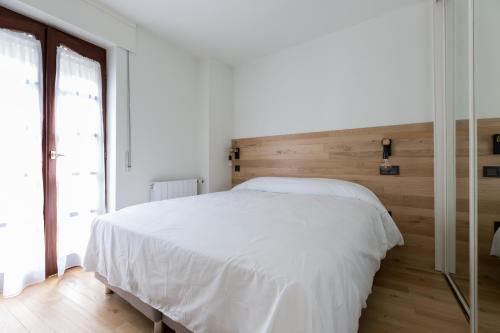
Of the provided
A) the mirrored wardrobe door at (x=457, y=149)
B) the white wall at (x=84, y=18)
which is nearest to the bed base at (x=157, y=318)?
the mirrored wardrobe door at (x=457, y=149)

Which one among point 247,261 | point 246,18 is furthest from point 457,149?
point 246,18

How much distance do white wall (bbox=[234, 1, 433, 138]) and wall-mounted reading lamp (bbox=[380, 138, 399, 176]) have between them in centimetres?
23

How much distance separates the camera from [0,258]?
169 cm

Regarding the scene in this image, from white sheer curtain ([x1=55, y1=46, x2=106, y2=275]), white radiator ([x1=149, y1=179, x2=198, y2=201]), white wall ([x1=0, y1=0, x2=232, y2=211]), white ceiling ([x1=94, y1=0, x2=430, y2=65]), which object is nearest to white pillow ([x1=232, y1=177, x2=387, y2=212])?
white radiator ([x1=149, y1=179, x2=198, y2=201])

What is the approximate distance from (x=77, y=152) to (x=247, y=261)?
2139 millimetres

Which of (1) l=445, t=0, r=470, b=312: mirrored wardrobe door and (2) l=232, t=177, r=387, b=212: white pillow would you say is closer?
(1) l=445, t=0, r=470, b=312: mirrored wardrobe door

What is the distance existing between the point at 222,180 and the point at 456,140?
264 centimetres

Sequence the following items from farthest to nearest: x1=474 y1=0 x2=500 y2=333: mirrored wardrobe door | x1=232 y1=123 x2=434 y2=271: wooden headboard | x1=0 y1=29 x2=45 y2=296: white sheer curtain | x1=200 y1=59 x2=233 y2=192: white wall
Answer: x1=200 y1=59 x2=233 y2=192: white wall < x1=232 y1=123 x2=434 y2=271: wooden headboard < x1=0 y1=29 x2=45 y2=296: white sheer curtain < x1=474 y1=0 x2=500 y2=333: mirrored wardrobe door

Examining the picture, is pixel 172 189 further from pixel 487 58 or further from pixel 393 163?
pixel 487 58

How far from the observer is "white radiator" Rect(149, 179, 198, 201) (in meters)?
2.55

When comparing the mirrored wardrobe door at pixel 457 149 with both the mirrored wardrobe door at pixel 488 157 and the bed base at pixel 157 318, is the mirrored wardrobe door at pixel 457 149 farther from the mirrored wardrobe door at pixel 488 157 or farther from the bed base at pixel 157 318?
the bed base at pixel 157 318

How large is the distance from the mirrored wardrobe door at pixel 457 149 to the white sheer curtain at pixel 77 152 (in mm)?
3142

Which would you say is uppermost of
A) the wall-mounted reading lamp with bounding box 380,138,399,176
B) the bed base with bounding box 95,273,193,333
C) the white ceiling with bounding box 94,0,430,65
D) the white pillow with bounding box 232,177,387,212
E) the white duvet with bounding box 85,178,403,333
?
the white ceiling with bounding box 94,0,430,65

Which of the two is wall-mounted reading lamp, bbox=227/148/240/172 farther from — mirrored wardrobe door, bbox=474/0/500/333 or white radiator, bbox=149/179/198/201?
mirrored wardrobe door, bbox=474/0/500/333
